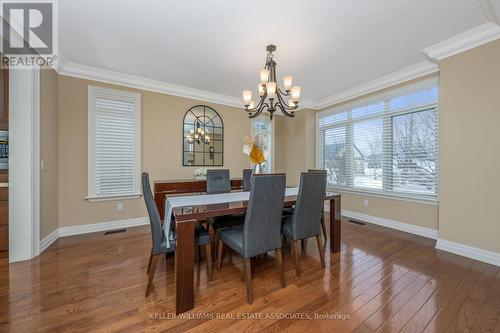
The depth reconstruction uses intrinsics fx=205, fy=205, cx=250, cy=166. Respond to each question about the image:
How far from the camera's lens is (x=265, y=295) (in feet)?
5.85

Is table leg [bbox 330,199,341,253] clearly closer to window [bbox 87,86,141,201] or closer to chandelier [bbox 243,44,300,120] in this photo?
chandelier [bbox 243,44,300,120]

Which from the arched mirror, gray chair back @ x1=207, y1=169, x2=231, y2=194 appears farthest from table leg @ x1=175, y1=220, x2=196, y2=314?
the arched mirror

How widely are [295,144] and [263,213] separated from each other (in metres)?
3.78

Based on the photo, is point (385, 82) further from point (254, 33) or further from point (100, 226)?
point (100, 226)

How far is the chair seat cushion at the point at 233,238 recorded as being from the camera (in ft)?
5.86

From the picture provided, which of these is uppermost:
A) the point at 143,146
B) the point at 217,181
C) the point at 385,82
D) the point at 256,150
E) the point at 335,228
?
the point at 385,82

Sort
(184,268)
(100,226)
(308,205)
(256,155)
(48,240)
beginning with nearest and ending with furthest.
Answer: (184,268) → (308,205) → (256,155) → (48,240) → (100,226)

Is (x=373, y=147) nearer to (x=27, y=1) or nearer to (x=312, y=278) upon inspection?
(x=312, y=278)

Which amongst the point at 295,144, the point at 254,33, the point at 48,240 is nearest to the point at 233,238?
the point at 254,33

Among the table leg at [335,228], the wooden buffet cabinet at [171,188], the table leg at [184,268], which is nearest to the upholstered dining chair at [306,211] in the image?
the table leg at [335,228]

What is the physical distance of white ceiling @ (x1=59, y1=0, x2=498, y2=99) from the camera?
1.99 metres

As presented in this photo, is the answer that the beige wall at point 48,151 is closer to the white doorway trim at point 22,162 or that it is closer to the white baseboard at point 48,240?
Answer: the white baseboard at point 48,240

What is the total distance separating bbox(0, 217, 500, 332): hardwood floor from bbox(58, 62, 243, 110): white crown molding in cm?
261

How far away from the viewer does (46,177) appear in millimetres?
2748
